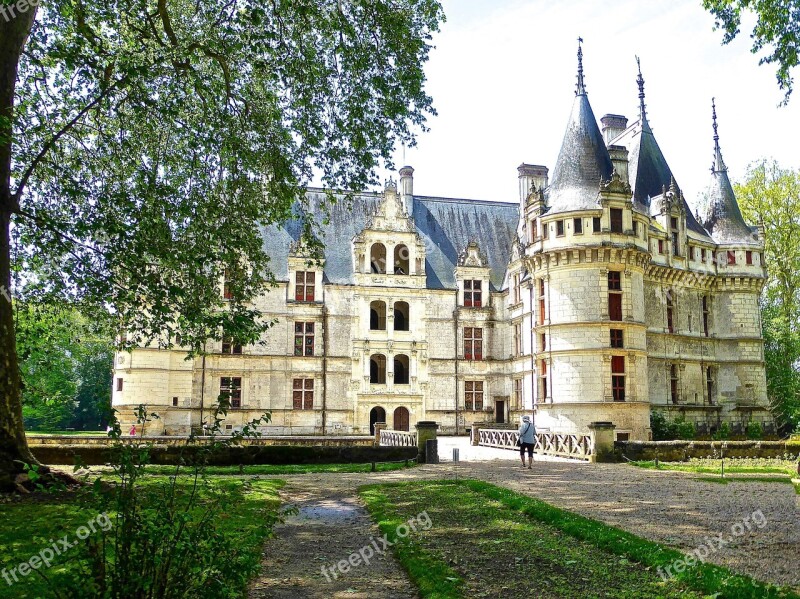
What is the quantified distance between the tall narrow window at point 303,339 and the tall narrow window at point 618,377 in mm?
15436

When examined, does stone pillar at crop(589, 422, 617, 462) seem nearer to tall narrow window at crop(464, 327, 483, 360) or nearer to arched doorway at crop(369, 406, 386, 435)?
tall narrow window at crop(464, 327, 483, 360)

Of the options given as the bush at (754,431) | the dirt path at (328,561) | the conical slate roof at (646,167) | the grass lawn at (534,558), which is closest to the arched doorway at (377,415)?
the conical slate roof at (646,167)

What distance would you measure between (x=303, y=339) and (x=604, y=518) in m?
26.2

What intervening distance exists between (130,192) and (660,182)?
1178 inches

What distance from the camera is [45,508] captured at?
974 centimetres

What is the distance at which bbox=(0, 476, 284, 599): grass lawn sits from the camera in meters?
6.16

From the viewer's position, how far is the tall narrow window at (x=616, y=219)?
29.0 metres

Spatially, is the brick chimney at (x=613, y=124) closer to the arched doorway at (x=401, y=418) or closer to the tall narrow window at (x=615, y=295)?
the tall narrow window at (x=615, y=295)

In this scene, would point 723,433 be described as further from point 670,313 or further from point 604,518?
point 604,518

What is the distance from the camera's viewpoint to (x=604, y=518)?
33.0ft

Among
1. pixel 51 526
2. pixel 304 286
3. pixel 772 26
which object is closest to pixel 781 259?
pixel 304 286

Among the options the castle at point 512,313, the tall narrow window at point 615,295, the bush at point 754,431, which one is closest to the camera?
the tall narrow window at point 615,295

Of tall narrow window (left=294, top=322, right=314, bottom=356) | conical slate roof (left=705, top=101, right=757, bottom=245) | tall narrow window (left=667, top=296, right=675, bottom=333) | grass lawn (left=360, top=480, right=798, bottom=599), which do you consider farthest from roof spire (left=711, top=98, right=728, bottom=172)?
grass lawn (left=360, top=480, right=798, bottom=599)

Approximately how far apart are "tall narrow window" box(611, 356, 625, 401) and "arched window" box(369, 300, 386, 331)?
1287cm
